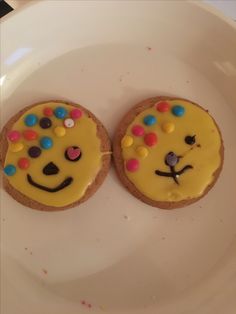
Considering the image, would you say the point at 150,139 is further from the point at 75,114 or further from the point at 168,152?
the point at 75,114

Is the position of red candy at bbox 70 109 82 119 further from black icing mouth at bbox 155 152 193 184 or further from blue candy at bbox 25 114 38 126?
black icing mouth at bbox 155 152 193 184

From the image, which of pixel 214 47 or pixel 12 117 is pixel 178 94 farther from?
pixel 12 117

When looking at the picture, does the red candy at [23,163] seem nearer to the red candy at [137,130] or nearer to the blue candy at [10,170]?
the blue candy at [10,170]

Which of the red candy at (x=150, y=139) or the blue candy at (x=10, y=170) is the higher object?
the red candy at (x=150, y=139)

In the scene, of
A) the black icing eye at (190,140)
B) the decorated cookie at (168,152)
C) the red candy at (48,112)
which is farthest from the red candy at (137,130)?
the red candy at (48,112)

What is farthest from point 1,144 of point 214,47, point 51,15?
point 214,47

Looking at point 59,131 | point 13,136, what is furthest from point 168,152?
point 13,136

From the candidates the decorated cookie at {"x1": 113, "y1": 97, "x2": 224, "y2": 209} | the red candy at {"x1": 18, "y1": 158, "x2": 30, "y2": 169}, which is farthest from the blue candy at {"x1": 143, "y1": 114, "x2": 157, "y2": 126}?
the red candy at {"x1": 18, "y1": 158, "x2": 30, "y2": 169}
